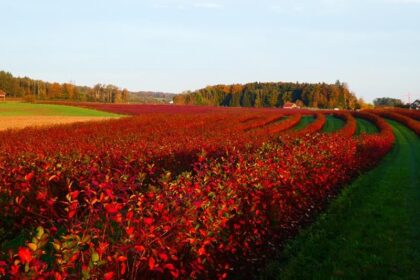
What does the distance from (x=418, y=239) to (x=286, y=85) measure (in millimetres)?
161948

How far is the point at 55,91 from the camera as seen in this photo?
483 ft

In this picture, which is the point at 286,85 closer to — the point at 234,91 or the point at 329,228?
the point at 234,91

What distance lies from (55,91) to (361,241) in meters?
152

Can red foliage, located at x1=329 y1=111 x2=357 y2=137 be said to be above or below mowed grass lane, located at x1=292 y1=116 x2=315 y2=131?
above

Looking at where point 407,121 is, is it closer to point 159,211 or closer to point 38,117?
point 38,117

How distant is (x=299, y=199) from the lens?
8820mm

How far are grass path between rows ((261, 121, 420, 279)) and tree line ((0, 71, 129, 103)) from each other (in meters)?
126

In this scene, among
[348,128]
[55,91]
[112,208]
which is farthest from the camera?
[55,91]

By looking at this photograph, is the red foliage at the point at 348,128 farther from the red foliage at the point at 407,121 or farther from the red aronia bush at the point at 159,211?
the red aronia bush at the point at 159,211

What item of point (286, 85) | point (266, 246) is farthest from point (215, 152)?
point (286, 85)

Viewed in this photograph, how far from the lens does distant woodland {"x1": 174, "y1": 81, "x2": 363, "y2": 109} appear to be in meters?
→ 139

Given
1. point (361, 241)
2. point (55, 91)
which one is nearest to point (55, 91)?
point (55, 91)

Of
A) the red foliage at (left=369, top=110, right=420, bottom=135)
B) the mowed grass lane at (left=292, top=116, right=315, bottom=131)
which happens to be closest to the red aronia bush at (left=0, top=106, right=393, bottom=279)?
the red foliage at (left=369, top=110, right=420, bottom=135)

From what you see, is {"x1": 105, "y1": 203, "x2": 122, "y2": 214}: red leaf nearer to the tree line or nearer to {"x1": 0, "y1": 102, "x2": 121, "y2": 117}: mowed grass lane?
{"x1": 0, "y1": 102, "x2": 121, "y2": 117}: mowed grass lane
